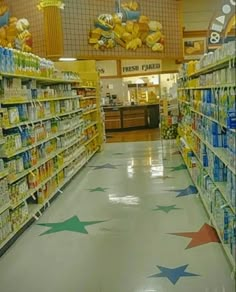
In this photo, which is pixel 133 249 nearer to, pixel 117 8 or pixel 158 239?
pixel 158 239

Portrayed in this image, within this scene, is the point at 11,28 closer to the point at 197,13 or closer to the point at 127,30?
the point at 127,30

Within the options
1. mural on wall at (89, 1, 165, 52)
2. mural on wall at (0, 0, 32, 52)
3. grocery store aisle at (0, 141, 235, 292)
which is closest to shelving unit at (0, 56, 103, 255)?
grocery store aisle at (0, 141, 235, 292)

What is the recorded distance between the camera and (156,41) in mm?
13531

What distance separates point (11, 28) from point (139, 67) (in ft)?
23.1

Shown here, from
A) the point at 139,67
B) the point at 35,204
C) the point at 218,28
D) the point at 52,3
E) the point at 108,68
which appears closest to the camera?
the point at 218,28

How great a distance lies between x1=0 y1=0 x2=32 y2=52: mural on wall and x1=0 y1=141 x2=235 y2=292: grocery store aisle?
6.59 meters

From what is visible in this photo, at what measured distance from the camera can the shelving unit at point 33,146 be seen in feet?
14.0

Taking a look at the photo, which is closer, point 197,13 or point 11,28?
point 11,28

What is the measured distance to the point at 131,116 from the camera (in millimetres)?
16531

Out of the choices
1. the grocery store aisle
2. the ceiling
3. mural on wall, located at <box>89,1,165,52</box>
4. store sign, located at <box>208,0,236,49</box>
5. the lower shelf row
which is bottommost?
the grocery store aisle

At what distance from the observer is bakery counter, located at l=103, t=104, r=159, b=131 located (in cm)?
1638

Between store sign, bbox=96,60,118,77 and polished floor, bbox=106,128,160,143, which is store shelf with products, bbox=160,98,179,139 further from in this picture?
store sign, bbox=96,60,118,77

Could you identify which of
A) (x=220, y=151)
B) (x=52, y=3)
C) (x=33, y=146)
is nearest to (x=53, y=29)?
(x=52, y=3)

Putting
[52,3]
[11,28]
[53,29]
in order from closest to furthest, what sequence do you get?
[52,3], [53,29], [11,28]
